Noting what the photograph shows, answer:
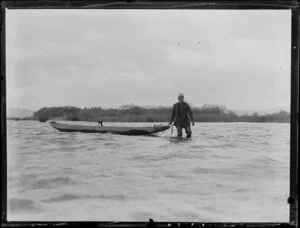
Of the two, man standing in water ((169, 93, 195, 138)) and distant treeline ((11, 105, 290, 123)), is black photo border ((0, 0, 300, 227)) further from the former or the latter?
man standing in water ((169, 93, 195, 138))

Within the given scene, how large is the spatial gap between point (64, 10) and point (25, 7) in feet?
0.49

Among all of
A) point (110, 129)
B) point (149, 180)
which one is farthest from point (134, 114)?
point (149, 180)

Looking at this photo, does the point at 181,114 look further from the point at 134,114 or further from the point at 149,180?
the point at 149,180

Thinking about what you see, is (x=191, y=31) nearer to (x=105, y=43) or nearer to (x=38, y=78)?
(x=105, y=43)

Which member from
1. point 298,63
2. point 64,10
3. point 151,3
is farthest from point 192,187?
point 64,10

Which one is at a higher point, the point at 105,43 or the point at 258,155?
the point at 105,43

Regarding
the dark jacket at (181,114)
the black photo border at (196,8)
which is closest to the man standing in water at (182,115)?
the dark jacket at (181,114)

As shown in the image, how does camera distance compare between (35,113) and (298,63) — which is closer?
(298,63)

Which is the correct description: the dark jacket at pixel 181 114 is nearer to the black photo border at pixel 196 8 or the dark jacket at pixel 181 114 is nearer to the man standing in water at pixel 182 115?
the man standing in water at pixel 182 115

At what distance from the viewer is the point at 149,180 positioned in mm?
1128

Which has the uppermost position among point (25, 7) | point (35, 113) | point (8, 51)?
point (25, 7)

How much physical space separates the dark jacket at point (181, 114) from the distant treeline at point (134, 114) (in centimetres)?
2

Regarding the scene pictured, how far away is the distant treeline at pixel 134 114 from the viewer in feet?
3.83

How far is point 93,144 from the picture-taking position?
1.17 meters
